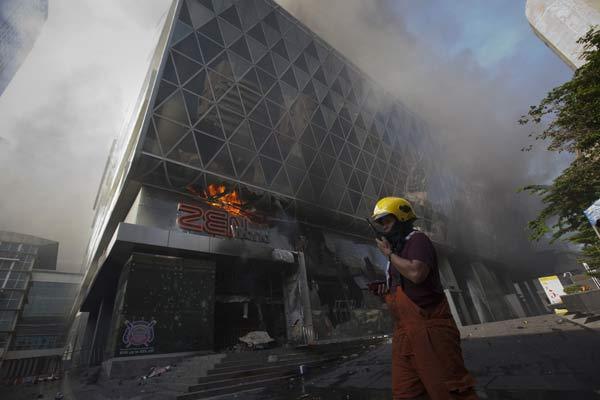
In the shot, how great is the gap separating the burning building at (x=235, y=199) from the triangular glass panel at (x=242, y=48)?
0.32 feet

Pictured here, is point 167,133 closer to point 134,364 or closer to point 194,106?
point 194,106

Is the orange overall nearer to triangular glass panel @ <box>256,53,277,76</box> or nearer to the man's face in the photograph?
the man's face

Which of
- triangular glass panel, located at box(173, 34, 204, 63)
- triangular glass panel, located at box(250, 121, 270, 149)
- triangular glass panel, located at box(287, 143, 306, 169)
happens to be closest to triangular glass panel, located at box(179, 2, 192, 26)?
triangular glass panel, located at box(173, 34, 204, 63)

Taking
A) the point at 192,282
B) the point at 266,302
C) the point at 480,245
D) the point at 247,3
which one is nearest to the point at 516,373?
the point at 192,282

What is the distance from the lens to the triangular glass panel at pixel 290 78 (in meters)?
23.5

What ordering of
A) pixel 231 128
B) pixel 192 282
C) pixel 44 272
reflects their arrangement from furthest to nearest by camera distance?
1. pixel 44 272
2. pixel 231 128
3. pixel 192 282

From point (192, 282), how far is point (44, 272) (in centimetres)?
5423

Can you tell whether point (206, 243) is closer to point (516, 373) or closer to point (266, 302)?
point (266, 302)

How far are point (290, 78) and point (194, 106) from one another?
10221 millimetres

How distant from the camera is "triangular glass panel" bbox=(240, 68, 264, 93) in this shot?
2037 centimetres

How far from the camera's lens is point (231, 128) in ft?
61.6

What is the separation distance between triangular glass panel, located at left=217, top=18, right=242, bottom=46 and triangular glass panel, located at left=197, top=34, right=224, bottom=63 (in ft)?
3.76

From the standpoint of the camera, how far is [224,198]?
17594 millimetres

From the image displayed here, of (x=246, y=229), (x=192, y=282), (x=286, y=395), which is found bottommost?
(x=286, y=395)
